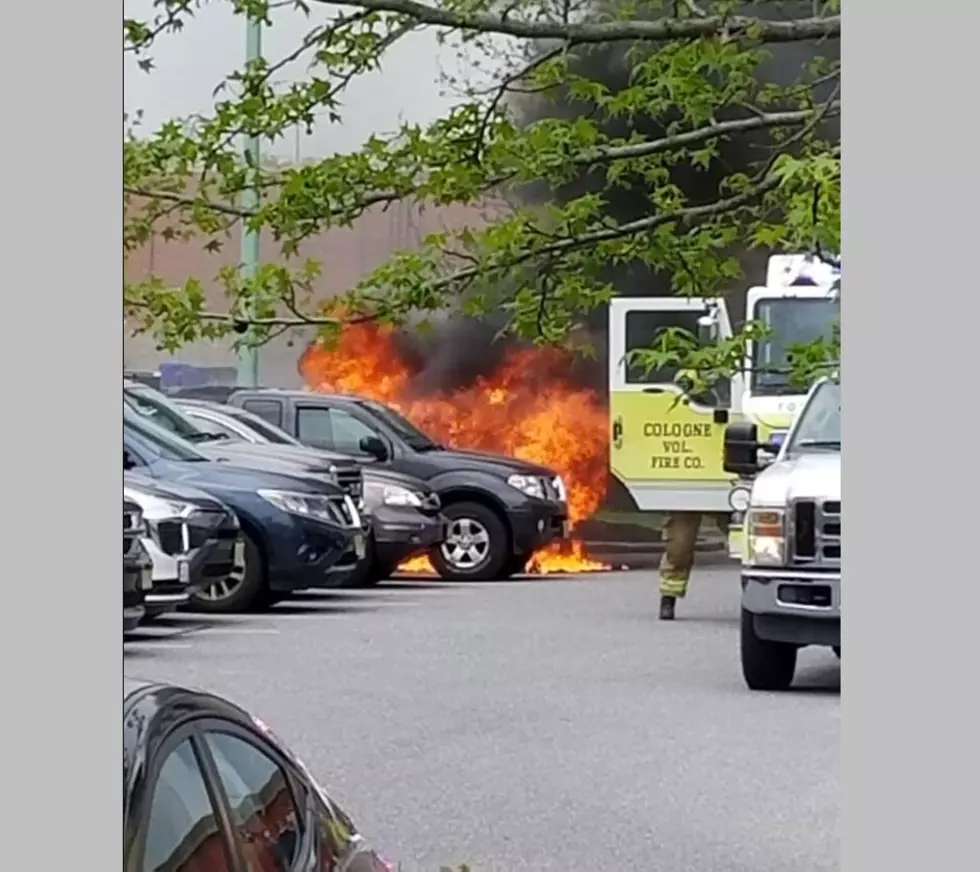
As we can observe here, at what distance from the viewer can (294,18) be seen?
342cm

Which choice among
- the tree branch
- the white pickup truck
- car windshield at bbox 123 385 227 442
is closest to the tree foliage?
the tree branch

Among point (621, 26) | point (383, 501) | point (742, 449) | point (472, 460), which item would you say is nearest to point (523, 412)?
point (472, 460)

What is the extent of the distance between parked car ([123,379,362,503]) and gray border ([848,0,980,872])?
3.63 ft

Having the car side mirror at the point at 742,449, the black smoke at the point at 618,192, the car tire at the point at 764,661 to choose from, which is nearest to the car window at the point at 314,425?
the black smoke at the point at 618,192

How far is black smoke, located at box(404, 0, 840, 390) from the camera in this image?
3371mm

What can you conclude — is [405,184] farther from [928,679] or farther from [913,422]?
[928,679]

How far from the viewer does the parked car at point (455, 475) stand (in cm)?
338

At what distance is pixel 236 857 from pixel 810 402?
1.54 m

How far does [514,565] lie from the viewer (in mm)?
3422

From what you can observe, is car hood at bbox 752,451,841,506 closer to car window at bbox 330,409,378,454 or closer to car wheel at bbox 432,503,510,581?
car wheel at bbox 432,503,510,581

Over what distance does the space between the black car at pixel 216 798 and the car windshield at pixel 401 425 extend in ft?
2.30

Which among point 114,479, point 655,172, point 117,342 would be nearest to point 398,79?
point 655,172

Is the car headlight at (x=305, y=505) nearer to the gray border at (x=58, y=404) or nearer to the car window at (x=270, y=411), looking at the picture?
the car window at (x=270, y=411)

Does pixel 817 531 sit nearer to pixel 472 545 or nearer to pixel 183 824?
pixel 472 545
